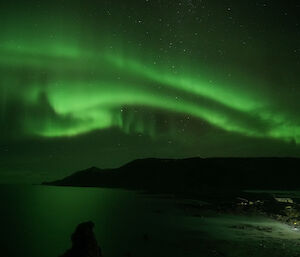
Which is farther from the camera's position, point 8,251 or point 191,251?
point 8,251

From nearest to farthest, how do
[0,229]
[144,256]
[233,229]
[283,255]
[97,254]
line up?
[97,254] → [283,255] → [144,256] → [233,229] → [0,229]

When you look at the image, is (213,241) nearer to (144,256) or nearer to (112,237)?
(144,256)

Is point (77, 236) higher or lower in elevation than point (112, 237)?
higher

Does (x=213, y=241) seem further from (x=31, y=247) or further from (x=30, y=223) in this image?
(x=30, y=223)

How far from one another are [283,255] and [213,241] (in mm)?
11537

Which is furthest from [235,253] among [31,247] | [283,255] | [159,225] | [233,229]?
[159,225]

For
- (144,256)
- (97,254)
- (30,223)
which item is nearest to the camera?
(97,254)

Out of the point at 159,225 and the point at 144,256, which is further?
the point at 159,225

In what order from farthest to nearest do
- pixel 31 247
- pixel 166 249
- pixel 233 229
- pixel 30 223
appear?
pixel 30 223
pixel 233 229
pixel 31 247
pixel 166 249

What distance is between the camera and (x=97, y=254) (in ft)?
86.1

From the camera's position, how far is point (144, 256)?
3469 centimetres

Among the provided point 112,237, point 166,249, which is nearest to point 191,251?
point 166,249

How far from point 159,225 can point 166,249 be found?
81.6 ft

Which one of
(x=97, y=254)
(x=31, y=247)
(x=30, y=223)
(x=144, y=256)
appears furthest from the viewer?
(x=30, y=223)
